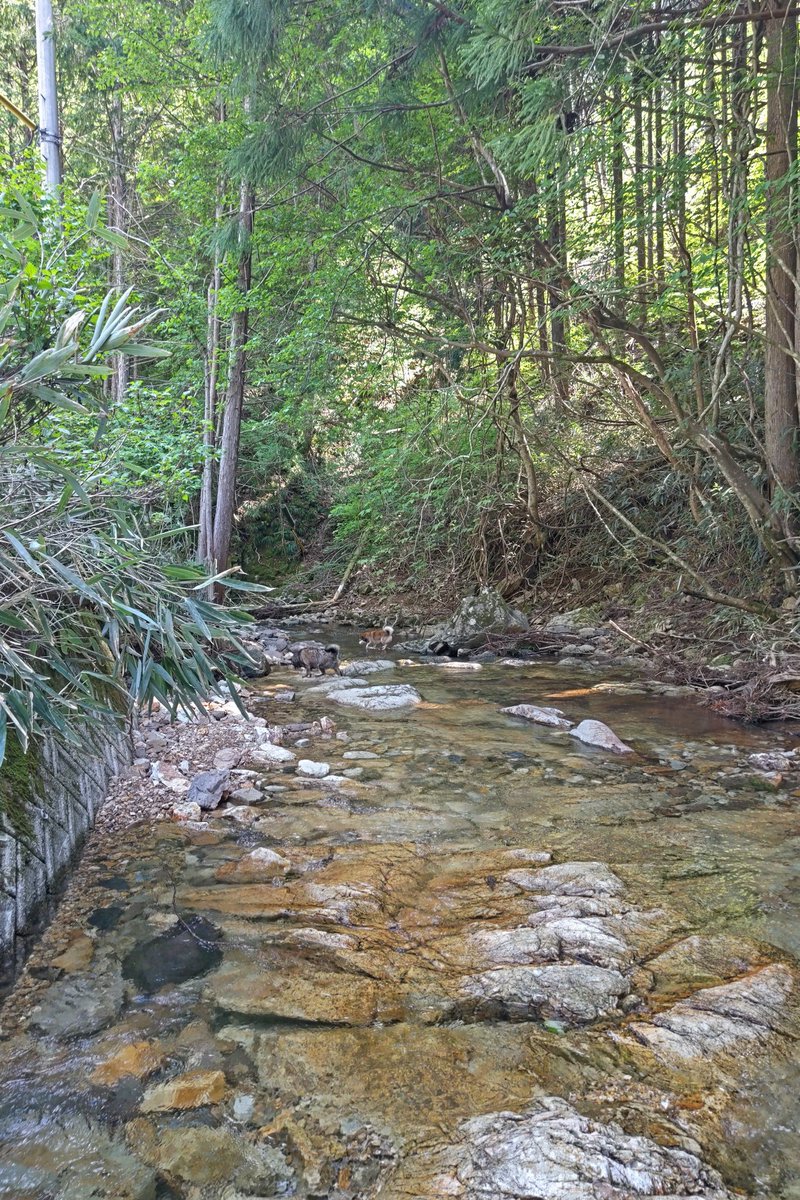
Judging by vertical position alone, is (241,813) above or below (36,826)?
below

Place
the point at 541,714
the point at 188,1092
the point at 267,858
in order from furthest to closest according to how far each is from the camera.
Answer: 1. the point at 541,714
2. the point at 267,858
3. the point at 188,1092

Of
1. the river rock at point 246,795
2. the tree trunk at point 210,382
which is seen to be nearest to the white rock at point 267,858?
the river rock at point 246,795

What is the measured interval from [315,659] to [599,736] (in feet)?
12.1

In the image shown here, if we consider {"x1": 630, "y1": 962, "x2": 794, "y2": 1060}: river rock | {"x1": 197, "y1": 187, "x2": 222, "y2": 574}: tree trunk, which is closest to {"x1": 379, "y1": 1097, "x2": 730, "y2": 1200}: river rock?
{"x1": 630, "y1": 962, "x2": 794, "y2": 1060}: river rock

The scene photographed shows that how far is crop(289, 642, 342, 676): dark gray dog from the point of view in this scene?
7879 mm

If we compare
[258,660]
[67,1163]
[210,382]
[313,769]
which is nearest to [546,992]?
[67,1163]

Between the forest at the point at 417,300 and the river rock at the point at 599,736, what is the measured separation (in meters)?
1.88

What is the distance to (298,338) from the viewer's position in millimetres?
7824

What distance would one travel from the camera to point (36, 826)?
2.65 meters

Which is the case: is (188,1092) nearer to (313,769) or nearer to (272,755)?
(313,769)

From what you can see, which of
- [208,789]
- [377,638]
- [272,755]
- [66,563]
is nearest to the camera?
[66,563]

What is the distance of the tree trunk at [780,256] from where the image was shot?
5175mm

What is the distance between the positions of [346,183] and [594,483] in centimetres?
487

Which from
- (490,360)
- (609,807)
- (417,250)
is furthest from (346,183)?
(609,807)
